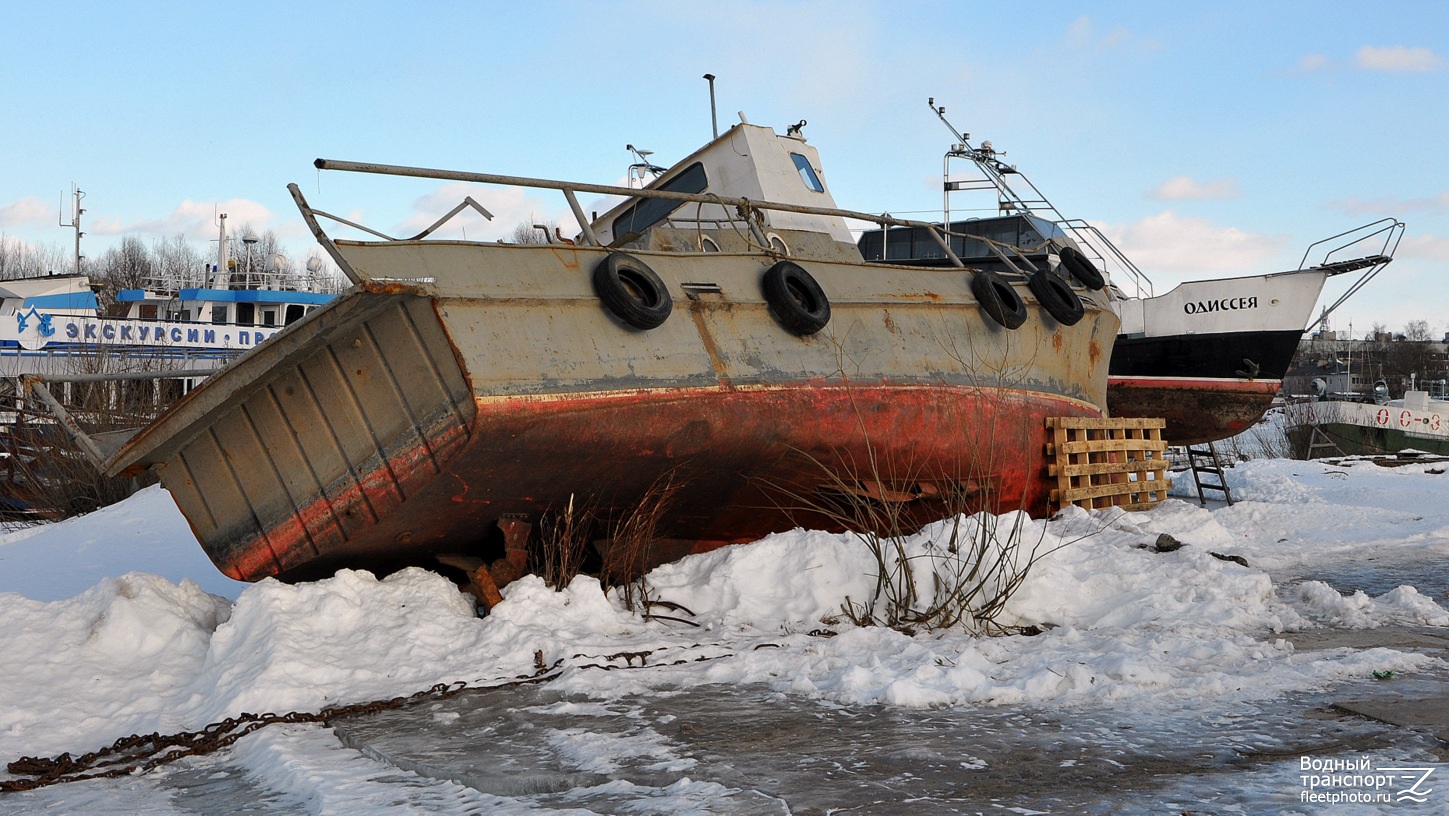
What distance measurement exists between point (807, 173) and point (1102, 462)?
371 centimetres

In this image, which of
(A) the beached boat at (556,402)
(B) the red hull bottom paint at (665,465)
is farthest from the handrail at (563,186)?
(B) the red hull bottom paint at (665,465)

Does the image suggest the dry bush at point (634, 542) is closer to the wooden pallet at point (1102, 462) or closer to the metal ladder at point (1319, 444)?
the wooden pallet at point (1102, 462)

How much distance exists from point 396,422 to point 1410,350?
325 feet

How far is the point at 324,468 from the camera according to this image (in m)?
6.09

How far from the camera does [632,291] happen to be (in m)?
6.45

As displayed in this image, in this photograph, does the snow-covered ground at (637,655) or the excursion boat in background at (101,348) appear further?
the excursion boat in background at (101,348)

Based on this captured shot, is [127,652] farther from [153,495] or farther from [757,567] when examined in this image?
[153,495]

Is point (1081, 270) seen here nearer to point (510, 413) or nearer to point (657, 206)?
point (657, 206)

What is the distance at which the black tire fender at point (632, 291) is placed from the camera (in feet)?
20.4

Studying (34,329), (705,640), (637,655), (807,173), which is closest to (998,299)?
(807,173)

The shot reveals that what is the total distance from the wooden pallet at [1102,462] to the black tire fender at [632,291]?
13.7 ft

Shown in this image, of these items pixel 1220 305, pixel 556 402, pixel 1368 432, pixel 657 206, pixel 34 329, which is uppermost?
pixel 34 329

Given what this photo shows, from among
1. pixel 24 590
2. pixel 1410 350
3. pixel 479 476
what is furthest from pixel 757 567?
pixel 1410 350

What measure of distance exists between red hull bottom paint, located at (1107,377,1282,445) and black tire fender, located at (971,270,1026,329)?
23.6 ft
